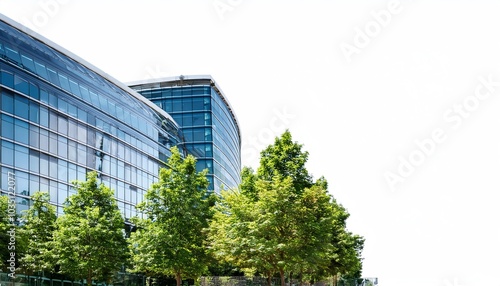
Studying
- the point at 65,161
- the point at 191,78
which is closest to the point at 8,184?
the point at 65,161

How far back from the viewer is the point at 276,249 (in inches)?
1409

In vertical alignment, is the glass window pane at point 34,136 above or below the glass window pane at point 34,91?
below

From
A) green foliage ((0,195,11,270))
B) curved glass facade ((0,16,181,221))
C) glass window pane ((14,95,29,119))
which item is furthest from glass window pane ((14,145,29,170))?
green foliage ((0,195,11,270))

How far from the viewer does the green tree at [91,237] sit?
38.8 meters

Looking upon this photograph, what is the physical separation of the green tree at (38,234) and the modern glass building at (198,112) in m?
46.7

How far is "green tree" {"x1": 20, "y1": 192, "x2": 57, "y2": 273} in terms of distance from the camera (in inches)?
1572

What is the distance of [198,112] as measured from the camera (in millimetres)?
93000

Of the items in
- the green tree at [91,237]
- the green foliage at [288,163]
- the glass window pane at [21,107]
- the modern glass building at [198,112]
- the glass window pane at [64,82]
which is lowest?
the green tree at [91,237]

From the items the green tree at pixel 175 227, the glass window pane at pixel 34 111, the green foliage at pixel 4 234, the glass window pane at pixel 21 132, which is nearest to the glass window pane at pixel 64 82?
the glass window pane at pixel 34 111

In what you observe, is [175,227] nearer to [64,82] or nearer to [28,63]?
[28,63]

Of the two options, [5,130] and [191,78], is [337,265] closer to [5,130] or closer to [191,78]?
[5,130]

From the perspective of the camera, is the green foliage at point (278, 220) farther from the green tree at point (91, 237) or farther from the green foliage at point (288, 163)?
the green tree at point (91, 237)

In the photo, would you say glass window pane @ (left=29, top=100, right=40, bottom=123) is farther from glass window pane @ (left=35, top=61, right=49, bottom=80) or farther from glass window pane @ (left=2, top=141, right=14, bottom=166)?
glass window pane @ (left=2, top=141, right=14, bottom=166)

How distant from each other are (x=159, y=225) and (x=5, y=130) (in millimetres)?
14410
